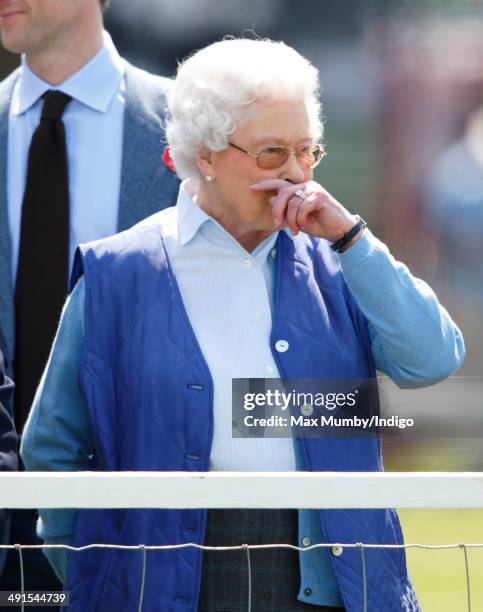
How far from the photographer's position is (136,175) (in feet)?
10.6

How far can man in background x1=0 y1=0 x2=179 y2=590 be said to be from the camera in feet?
10.4

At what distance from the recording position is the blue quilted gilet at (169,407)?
8.15ft

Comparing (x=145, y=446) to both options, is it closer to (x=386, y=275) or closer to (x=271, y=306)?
(x=271, y=306)

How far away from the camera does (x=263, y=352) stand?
255 cm

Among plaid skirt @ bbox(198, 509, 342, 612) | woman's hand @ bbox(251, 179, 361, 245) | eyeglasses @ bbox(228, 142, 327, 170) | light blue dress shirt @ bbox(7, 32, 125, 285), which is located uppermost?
light blue dress shirt @ bbox(7, 32, 125, 285)

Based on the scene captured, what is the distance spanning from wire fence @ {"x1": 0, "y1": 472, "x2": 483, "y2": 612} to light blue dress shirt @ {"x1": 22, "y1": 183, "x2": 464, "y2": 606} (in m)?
0.26

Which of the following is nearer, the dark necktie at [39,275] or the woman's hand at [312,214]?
the woman's hand at [312,214]

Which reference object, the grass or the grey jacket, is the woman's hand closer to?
the grey jacket


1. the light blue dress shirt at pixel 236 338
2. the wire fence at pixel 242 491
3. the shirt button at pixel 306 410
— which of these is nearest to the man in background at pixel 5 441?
→ the light blue dress shirt at pixel 236 338

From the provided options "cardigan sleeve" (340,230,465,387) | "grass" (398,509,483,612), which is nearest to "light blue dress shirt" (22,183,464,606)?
"cardigan sleeve" (340,230,465,387)

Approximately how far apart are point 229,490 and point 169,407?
33 cm

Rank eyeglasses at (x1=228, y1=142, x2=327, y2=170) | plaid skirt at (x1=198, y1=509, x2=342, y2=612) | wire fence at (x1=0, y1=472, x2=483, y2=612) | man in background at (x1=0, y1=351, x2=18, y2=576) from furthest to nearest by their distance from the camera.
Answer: man in background at (x1=0, y1=351, x2=18, y2=576)
eyeglasses at (x1=228, y1=142, x2=327, y2=170)
plaid skirt at (x1=198, y1=509, x2=342, y2=612)
wire fence at (x1=0, y1=472, x2=483, y2=612)

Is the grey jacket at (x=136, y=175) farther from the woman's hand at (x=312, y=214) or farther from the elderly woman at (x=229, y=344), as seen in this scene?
the woman's hand at (x=312, y=214)

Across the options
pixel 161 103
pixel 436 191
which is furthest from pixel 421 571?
pixel 161 103
